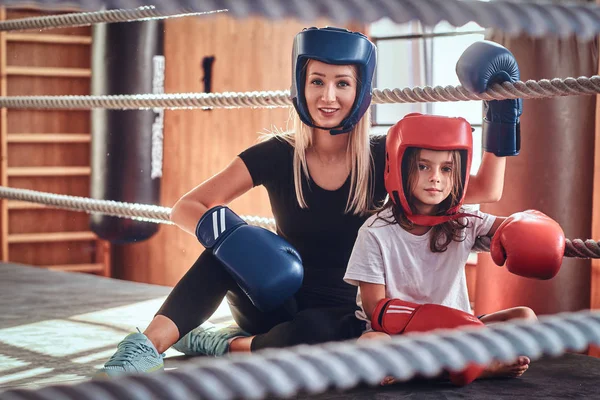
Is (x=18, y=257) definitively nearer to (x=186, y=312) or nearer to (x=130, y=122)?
(x=130, y=122)

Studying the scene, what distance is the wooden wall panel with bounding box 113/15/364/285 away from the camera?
4.81 meters

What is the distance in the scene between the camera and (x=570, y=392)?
110cm

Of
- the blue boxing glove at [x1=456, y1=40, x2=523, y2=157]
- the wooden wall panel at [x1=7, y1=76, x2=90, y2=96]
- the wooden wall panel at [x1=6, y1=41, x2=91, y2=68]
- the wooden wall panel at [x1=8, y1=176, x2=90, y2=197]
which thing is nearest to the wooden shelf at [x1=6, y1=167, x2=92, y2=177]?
the wooden wall panel at [x1=8, y1=176, x2=90, y2=197]

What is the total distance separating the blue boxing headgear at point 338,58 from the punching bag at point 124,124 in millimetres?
2784

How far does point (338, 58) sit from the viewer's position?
4.23ft

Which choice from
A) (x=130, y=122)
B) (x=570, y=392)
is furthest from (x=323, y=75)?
(x=130, y=122)

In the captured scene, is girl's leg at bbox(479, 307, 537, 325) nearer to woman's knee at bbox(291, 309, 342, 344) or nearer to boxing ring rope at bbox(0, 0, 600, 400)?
woman's knee at bbox(291, 309, 342, 344)

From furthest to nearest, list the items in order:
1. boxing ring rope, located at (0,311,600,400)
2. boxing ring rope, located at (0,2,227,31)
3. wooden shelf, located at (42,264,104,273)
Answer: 1. wooden shelf, located at (42,264,104,273)
2. boxing ring rope, located at (0,2,227,31)
3. boxing ring rope, located at (0,311,600,400)

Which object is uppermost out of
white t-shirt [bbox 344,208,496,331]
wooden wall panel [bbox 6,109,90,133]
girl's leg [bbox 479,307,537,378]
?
wooden wall panel [bbox 6,109,90,133]

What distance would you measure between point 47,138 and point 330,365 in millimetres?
5384

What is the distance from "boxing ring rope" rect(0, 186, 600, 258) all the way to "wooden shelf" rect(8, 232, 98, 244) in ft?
10.9

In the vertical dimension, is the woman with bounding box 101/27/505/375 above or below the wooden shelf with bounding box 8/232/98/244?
above

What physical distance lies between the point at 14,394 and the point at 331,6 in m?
0.26

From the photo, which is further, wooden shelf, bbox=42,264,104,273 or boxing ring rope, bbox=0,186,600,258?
wooden shelf, bbox=42,264,104,273
